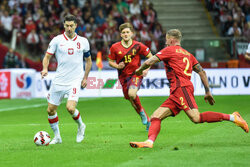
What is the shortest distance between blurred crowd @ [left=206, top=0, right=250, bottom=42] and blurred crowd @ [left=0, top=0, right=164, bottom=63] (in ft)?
10.9

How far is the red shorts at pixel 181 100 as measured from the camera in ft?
29.3

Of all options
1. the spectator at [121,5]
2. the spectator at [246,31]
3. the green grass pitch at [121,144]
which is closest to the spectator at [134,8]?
the spectator at [121,5]

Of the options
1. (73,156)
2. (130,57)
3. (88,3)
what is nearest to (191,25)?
(88,3)

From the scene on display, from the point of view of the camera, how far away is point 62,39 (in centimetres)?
1012

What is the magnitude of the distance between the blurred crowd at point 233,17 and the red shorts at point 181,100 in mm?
16707

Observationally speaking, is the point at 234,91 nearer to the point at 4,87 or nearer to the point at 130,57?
the point at 4,87

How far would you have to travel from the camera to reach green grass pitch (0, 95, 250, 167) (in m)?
7.76

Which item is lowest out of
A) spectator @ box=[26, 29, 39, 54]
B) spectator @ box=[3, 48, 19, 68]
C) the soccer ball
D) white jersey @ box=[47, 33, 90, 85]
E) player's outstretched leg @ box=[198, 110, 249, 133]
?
spectator @ box=[3, 48, 19, 68]

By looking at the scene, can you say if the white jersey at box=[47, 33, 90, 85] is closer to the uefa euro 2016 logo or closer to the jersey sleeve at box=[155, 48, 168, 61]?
the jersey sleeve at box=[155, 48, 168, 61]

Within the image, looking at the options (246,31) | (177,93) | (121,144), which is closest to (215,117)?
(177,93)

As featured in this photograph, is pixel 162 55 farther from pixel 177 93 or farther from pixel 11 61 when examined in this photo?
pixel 11 61

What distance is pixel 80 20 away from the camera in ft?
93.1

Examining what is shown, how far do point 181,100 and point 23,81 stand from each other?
15.7 m

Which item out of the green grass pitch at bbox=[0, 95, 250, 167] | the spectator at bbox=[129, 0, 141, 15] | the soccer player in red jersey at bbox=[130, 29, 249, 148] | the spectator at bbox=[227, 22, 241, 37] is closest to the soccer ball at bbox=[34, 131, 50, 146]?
the green grass pitch at bbox=[0, 95, 250, 167]
